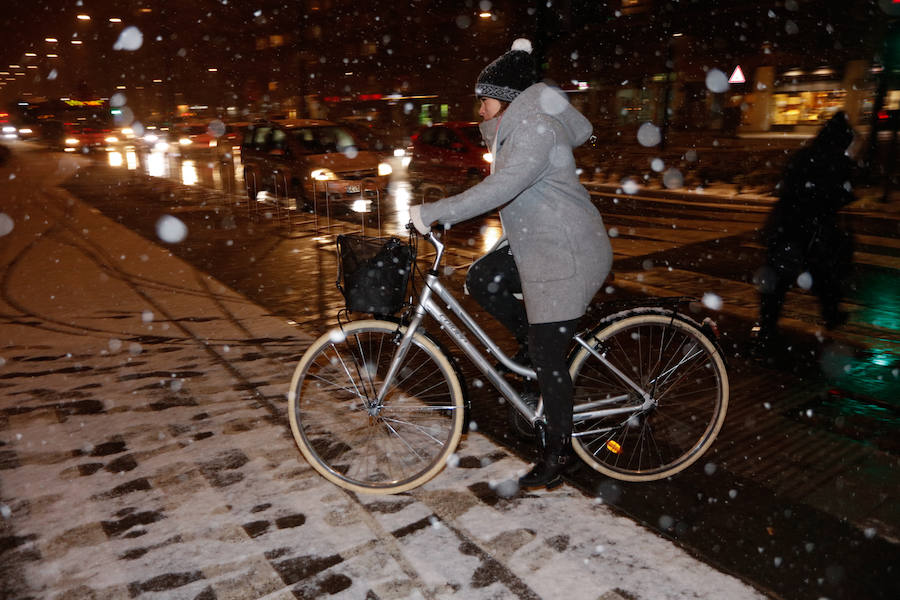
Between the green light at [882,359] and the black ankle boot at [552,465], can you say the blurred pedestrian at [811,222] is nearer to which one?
the green light at [882,359]

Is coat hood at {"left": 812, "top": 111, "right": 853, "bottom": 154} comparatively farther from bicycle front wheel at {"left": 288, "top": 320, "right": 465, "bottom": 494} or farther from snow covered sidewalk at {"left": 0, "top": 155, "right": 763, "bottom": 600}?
snow covered sidewalk at {"left": 0, "top": 155, "right": 763, "bottom": 600}

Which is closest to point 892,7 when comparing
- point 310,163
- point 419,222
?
point 419,222

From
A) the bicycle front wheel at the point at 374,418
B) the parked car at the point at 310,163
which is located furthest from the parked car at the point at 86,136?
the bicycle front wheel at the point at 374,418

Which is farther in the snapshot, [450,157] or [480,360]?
[450,157]

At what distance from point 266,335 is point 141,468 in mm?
2424

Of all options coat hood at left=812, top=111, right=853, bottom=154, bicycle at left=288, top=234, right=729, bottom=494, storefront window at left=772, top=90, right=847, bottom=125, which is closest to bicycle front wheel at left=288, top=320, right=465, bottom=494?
bicycle at left=288, top=234, right=729, bottom=494

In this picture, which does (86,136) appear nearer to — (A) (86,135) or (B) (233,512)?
(A) (86,135)

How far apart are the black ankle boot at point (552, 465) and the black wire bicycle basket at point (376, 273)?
3.38ft

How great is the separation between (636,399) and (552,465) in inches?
21.3

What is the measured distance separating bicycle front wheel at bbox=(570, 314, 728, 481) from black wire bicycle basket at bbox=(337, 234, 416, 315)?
91 cm

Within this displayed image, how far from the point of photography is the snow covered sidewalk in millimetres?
2865

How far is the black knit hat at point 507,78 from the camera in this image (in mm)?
3047

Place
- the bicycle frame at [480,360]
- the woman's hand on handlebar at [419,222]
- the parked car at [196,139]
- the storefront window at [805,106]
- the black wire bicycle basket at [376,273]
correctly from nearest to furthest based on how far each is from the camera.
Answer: the woman's hand on handlebar at [419,222] < the black wire bicycle basket at [376,273] < the bicycle frame at [480,360] < the storefront window at [805,106] < the parked car at [196,139]

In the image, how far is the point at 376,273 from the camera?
3111 mm
